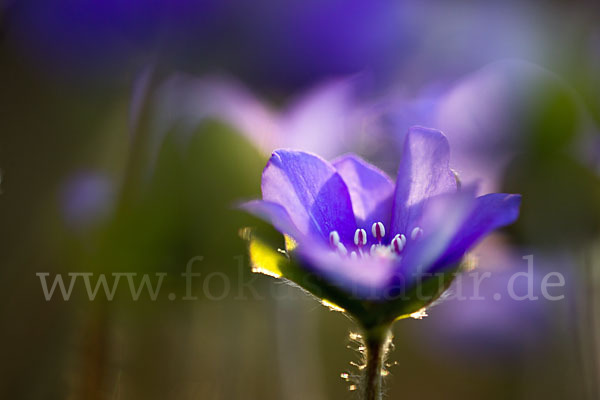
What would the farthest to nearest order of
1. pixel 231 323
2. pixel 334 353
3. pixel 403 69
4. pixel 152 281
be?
pixel 334 353, pixel 403 69, pixel 231 323, pixel 152 281

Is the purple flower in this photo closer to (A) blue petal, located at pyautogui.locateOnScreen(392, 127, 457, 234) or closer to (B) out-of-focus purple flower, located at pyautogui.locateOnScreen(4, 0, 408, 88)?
(A) blue petal, located at pyautogui.locateOnScreen(392, 127, 457, 234)

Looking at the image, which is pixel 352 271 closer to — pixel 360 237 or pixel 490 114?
pixel 360 237

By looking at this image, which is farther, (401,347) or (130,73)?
(401,347)

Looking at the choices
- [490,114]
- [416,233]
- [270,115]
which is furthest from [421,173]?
[490,114]

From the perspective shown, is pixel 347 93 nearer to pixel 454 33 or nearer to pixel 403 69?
pixel 403 69

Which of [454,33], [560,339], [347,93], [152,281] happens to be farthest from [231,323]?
[454,33]

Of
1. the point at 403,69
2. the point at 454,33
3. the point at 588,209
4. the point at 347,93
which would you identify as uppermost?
the point at 454,33
